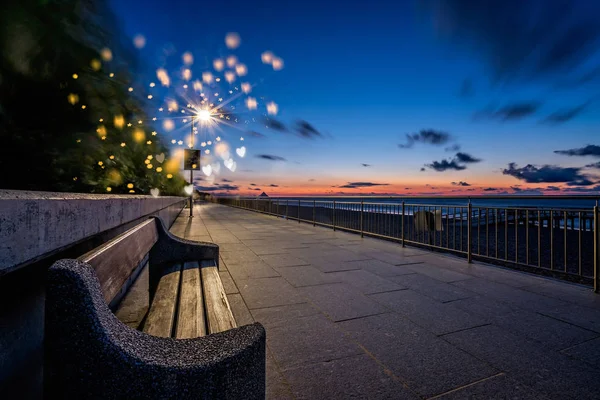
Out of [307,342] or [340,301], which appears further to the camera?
[340,301]

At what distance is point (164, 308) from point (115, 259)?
866mm

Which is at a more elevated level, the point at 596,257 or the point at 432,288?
the point at 596,257

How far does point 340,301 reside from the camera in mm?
4094

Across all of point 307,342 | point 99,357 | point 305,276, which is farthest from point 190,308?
point 305,276

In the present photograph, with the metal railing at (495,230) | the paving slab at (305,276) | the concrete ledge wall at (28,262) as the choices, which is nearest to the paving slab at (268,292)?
the paving slab at (305,276)

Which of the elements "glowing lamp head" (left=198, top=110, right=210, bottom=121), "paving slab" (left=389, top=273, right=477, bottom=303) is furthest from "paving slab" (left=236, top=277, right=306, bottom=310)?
"glowing lamp head" (left=198, top=110, right=210, bottom=121)

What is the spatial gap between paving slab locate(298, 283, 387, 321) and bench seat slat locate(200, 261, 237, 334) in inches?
50.6

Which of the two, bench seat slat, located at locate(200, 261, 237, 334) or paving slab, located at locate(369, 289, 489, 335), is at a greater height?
bench seat slat, located at locate(200, 261, 237, 334)

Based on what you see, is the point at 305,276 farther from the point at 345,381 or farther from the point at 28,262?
the point at 28,262

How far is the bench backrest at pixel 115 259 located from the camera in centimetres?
157

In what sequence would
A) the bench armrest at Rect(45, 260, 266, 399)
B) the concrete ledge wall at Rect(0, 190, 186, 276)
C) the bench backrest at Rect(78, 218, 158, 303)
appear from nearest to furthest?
the concrete ledge wall at Rect(0, 190, 186, 276), the bench armrest at Rect(45, 260, 266, 399), the bench backrest at Rect(78, 218, 158, 303)

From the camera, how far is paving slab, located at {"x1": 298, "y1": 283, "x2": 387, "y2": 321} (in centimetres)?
367

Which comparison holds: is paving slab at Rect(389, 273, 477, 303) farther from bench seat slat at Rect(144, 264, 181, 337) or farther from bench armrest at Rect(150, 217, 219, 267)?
bench seat slat at Rect(144, 264, 181, 337)

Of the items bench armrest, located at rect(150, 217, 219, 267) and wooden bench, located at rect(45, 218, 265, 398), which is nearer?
wooden bench, located at rect(45, 218, 265, 398)
